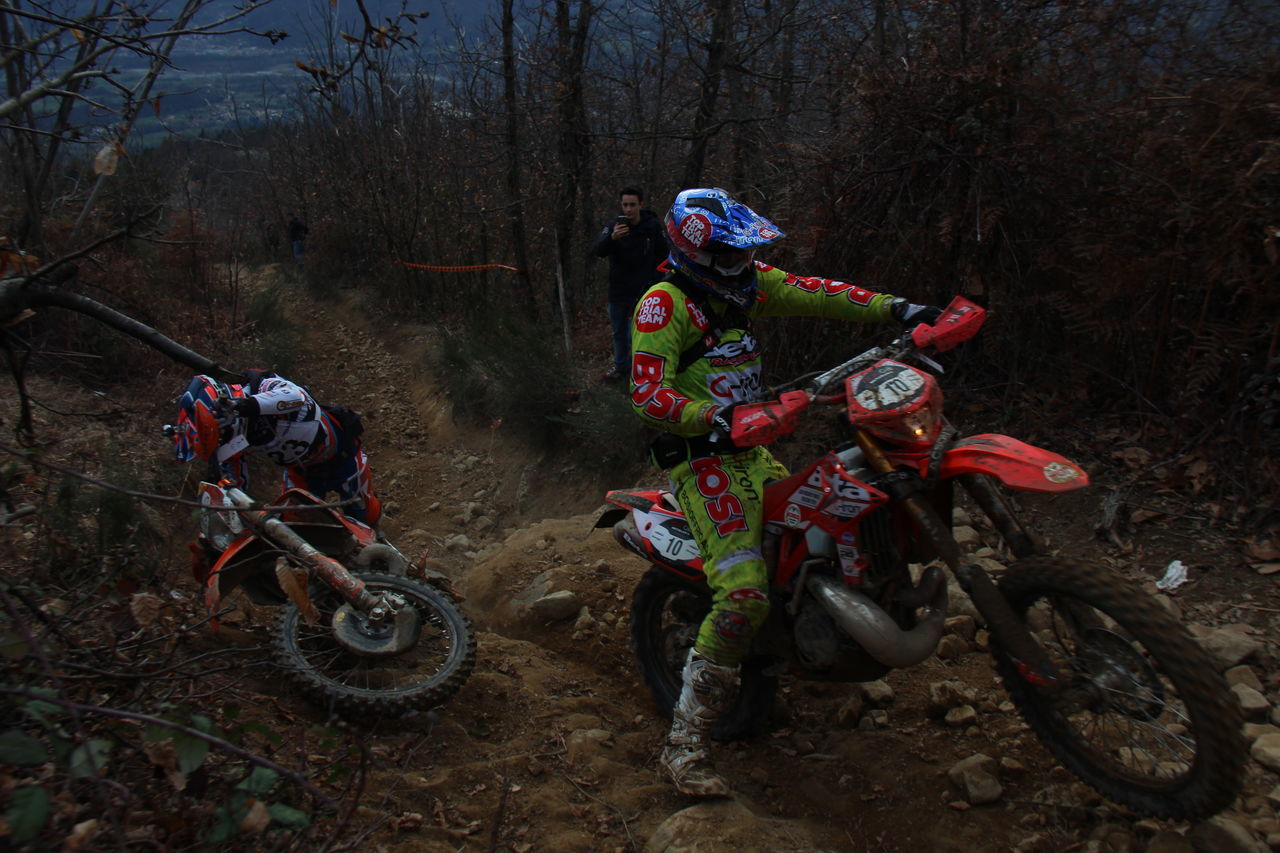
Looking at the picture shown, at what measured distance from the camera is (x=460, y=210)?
49.0 ft

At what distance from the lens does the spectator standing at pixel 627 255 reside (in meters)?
8.54

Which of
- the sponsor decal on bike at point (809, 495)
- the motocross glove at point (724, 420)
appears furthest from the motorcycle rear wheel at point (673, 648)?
the motocross glove at point (724, 420)

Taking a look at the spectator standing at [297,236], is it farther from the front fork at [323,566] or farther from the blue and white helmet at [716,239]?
the blue and white helmet at [716,239]

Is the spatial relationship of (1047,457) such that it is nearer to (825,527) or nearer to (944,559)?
(944,559)

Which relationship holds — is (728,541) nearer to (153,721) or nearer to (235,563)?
(153,721)

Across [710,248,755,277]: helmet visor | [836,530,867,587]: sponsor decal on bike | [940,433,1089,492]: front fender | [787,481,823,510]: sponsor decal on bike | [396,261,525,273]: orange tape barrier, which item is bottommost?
[396,261,525,273]: orange tape barrier

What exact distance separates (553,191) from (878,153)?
268 inches

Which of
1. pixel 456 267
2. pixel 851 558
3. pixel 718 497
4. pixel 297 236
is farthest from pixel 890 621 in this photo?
pixel 297 236

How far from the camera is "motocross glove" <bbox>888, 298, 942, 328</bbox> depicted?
3393 millimetres

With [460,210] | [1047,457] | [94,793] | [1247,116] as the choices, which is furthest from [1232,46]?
[460,210]

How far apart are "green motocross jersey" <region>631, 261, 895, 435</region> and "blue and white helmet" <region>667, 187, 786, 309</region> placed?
99 millimetres

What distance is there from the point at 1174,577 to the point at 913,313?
82.8 inches

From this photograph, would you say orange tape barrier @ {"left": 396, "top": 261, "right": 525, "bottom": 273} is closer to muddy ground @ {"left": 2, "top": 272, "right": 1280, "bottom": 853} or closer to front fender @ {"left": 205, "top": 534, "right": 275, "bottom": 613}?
muddy ground @ {"left": 2, "top": 272, "right": 1280, "bottom": 853}

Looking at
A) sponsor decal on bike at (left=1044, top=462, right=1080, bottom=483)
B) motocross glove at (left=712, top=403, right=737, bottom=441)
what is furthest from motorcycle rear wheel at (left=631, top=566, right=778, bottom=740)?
sponsor decal on bike at (left=1044, top=462, right=1080, bottom=483)
